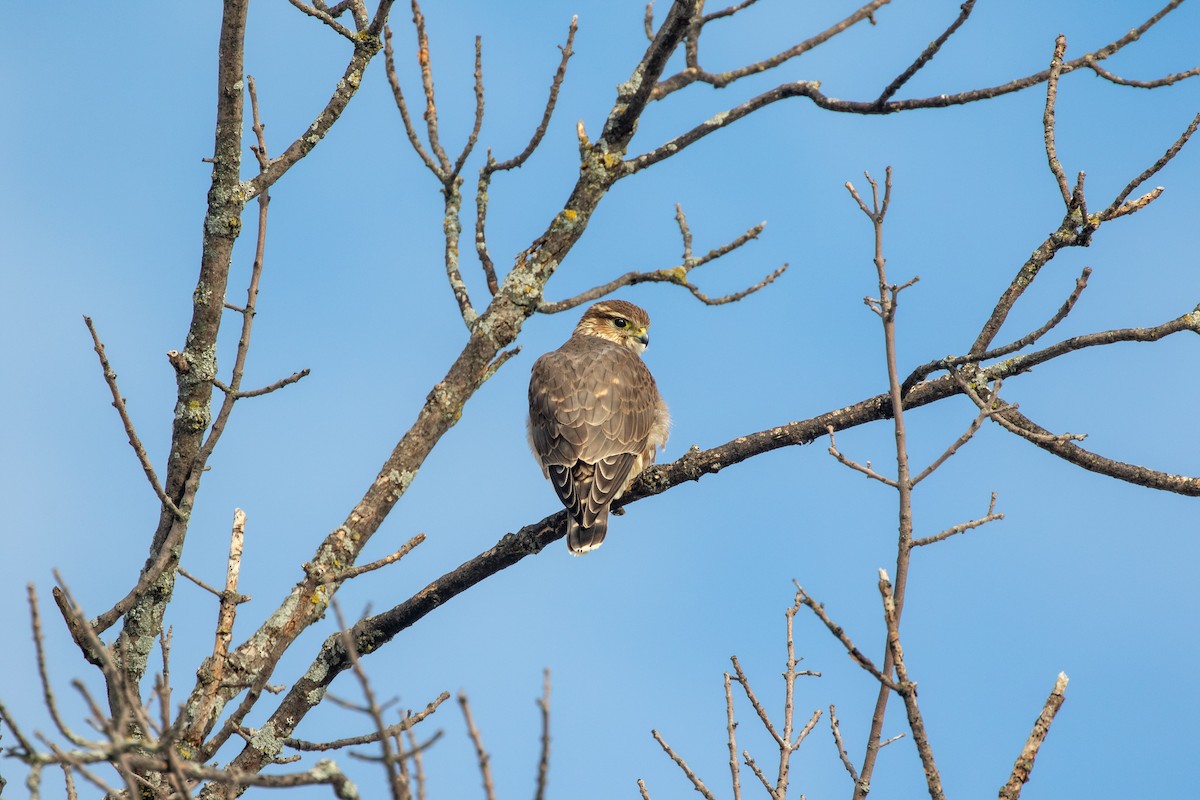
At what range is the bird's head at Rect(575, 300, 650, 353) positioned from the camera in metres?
9.26

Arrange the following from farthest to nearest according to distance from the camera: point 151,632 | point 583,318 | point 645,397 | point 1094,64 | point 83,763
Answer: point 583,318 < point 645,397 < point 1094,64 < point 151,632 < point 83,763

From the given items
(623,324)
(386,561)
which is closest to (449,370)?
(386,561)

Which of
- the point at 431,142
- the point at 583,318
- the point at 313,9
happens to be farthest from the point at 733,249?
the point at 583,318

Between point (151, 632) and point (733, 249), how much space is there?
2.95 m

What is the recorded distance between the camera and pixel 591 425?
7.09m

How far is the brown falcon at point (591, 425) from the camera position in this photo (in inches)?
256

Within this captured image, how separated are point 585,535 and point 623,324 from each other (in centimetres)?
330

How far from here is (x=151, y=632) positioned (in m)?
4.81

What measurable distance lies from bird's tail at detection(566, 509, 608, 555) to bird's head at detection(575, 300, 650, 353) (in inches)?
118

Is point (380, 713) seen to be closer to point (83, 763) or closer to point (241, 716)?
point (83, 763)

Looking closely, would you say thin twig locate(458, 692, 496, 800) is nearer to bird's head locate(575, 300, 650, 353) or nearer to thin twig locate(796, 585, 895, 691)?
thin twig locate(796, 585, 895, 691)

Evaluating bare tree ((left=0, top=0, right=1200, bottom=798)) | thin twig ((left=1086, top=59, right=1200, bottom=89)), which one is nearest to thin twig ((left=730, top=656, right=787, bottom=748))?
bare tree ((left=0, top=0, right=1200, bottom=798))

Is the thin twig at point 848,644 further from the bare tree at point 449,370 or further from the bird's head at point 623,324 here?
the bird's head at point 623,324

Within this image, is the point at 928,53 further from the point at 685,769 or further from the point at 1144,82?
the point at 685,769
